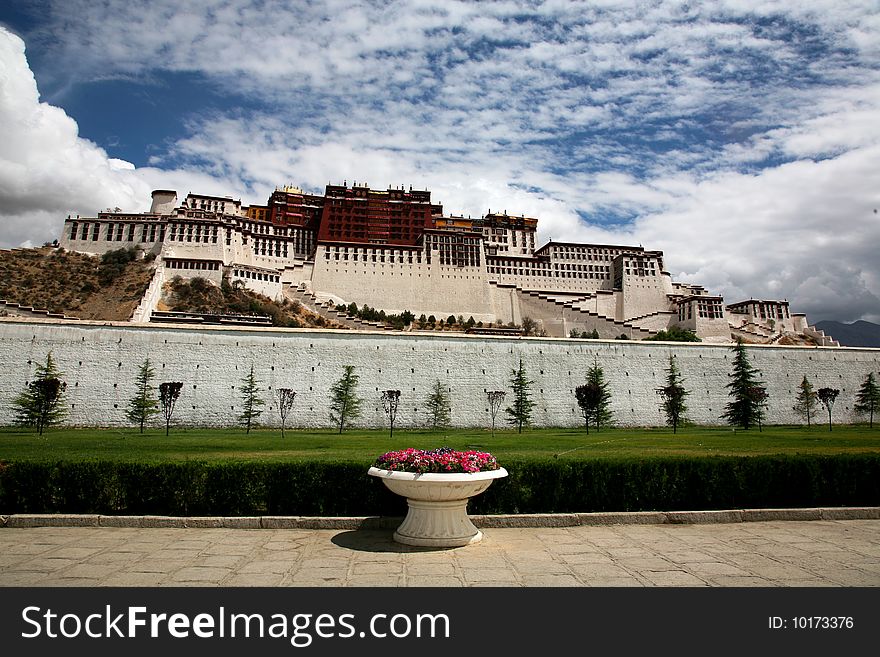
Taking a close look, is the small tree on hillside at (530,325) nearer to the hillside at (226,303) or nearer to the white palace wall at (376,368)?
the hillside at (226,303)

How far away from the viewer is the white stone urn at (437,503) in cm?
730

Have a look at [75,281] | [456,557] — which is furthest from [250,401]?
[75,281]

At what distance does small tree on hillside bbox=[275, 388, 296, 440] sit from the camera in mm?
29000

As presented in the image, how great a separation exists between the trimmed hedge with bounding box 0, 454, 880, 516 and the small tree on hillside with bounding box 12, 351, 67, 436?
18998 millimetres

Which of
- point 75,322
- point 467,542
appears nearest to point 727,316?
point 75,322

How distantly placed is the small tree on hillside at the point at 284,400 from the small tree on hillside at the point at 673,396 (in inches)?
819

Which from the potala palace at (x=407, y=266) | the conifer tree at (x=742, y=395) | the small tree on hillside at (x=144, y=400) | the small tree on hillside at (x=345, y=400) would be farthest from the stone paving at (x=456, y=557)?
the potala palace at (x=407, y=266)

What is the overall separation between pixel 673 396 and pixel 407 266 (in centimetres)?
4312

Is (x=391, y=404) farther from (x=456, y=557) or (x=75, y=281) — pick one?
(x=75, y=281)

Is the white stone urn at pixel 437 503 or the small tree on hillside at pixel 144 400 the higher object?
the small tree on hillside at pixel 144 400

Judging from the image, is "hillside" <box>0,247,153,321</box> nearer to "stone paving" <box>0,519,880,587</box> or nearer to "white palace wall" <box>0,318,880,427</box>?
"white palace wall" <box>0,318,880,427</box>

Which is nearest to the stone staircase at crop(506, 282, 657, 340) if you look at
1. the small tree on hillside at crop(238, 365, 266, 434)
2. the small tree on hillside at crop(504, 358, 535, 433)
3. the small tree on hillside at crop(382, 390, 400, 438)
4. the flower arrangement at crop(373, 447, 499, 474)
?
the small tree on hillside at crop(504, 358, 535, 433)

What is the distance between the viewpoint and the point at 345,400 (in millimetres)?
30500
